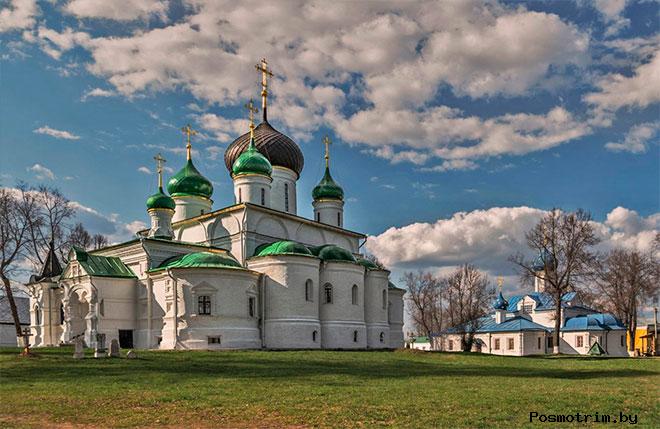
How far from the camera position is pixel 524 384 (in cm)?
1501

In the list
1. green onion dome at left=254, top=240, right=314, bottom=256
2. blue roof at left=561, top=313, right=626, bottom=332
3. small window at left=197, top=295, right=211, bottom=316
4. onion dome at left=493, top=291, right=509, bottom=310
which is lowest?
blue roof at left=561, top=313, right=626, bottom=332

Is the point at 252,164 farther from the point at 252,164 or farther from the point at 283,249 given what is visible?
the point at 283,249

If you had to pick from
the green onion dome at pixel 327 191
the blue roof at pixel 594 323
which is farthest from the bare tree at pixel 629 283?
the green onion dome at pixel 327 191

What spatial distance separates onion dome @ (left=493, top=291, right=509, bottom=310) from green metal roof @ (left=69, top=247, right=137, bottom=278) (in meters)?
35.6

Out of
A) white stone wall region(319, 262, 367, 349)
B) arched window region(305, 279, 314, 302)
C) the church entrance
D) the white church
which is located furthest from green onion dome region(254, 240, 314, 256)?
the church entrance

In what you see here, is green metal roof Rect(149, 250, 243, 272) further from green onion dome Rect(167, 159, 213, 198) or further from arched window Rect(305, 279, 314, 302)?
green onion dome Rect(167, 159, 213, 198)

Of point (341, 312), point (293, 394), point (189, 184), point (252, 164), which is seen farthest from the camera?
point (189, 184)

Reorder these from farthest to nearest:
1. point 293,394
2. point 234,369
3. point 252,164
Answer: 1. point 252,164
2. point 234,369
3. point 293,394

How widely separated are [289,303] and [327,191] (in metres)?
12.5

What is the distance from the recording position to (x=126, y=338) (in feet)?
100

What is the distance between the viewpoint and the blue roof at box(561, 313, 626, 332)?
163ft

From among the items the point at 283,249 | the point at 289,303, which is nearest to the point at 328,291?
the point at 289,303

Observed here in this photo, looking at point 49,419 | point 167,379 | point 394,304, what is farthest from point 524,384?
point 394,304

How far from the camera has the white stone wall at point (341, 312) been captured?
1241 inches
